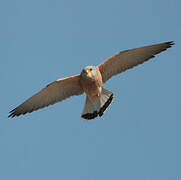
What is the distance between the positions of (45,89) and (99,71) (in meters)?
1.58

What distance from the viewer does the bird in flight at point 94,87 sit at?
10664mm

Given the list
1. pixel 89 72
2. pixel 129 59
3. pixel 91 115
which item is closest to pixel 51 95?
pixel 91 115

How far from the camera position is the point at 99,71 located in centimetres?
1089

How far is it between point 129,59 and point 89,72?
148 centimetres

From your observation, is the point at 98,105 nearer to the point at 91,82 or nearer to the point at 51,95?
the point at 91,82

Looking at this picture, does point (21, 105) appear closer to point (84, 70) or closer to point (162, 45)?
point (84, 70)

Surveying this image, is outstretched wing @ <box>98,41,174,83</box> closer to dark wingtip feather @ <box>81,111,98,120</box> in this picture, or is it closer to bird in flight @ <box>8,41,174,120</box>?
bird in flight @ <box>8,41,174,120</box>

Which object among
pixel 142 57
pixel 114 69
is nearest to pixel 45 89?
pixel 114 69

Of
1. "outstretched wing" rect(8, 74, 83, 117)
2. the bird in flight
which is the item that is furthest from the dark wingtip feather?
"outstretched wing" rect(8, 74, 83, 117)

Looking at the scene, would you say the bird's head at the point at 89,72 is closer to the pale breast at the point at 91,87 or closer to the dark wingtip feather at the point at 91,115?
the pale breast at the point at 91,87

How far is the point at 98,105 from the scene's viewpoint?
11.0m

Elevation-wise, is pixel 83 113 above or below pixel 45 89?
below

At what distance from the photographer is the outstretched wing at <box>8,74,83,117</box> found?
10938mm

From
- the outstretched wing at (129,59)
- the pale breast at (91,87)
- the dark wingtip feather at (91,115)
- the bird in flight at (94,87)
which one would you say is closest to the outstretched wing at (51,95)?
the bird in flight at (94,87)
